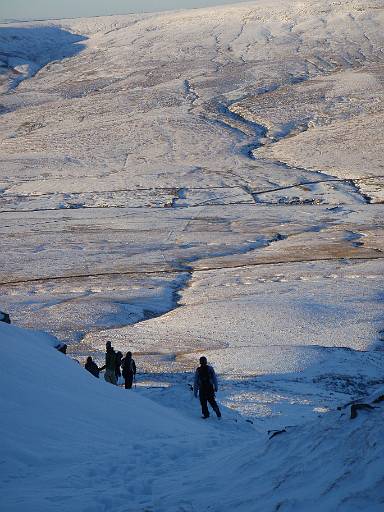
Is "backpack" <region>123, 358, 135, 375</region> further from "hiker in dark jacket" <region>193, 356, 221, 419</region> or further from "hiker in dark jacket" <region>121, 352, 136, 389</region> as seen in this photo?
"hiker in dark jacket" <region>193, 356, 221, 419</region>

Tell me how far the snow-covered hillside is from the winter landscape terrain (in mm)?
22

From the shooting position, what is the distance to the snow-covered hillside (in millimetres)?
4863

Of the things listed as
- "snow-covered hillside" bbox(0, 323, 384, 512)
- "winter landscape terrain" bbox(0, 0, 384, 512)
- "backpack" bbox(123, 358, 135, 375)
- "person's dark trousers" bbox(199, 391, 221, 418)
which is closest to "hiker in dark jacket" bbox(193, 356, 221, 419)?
"person's dark trousers" bbox(199, 391, 221, 418)

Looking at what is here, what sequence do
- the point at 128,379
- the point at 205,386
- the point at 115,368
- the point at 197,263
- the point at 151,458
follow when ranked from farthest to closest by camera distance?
the point at 197,263 < the point at 115,368 < the point at 128,379 < the point at 205,386 < the point at 151,458

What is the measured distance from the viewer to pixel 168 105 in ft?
218

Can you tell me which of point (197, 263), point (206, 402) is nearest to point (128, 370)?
point (206, 402)

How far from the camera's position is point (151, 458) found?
6551 mm

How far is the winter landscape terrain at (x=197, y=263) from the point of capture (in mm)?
5769

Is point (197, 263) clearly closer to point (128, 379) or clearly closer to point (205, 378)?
point (128, 379)

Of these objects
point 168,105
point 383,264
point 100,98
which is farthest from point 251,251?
point 100,98

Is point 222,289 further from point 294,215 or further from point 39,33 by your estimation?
→ point 39,33

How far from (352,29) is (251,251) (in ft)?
210

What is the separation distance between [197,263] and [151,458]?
21.4 meters

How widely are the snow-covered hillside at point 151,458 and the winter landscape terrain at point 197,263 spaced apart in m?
0.02
